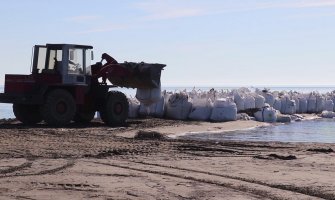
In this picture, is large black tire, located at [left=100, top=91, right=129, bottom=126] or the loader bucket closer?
the loader bucket

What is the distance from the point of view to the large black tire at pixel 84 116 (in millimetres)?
16656

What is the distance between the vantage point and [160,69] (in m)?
16.1

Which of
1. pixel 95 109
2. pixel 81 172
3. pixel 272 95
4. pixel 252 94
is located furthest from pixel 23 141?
pixel 272 95

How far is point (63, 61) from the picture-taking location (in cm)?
1521

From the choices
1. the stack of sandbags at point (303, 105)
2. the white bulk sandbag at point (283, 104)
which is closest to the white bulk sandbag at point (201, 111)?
the white bulk sandbag at point (283, 104)

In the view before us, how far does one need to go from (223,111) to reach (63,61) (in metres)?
5.84

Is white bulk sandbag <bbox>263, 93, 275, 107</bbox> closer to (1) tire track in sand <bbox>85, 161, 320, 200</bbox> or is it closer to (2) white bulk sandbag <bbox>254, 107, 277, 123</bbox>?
(2) white bulk sandbag <bbox>254, 107, 277, 123</bbox>

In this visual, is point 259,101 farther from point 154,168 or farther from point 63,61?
point 154,168

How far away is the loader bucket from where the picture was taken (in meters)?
16.0

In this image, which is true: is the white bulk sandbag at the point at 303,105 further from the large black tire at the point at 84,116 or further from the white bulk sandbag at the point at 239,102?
the large black tire at the point at 84,116

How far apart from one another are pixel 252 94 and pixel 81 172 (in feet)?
54.9

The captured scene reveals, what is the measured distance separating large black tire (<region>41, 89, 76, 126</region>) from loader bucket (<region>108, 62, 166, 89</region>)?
1.38 metres

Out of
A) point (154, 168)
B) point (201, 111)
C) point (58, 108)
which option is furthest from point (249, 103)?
point (154, 168)

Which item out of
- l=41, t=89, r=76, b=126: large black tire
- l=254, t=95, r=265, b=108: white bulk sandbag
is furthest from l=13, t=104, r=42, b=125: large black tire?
l=254, t=95, r=265, b=108: white bulk sandbag
